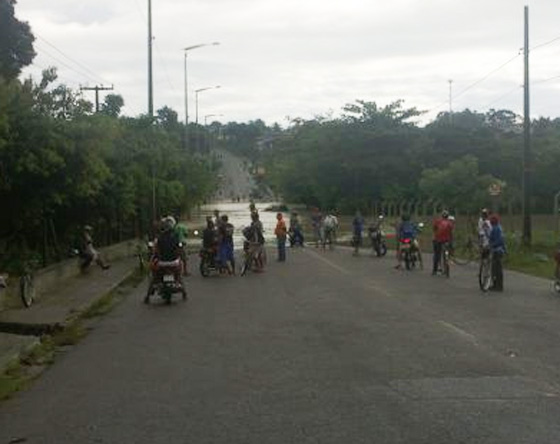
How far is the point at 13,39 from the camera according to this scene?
42.9 metres

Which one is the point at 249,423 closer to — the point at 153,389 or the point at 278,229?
the point at 153,389

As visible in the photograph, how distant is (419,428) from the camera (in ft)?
23.9

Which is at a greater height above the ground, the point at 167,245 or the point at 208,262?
the point at 167,245

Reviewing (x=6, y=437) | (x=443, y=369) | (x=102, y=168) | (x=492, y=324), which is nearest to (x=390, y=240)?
(x=102, y=168)

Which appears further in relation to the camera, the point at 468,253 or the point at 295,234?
the point at 295,234

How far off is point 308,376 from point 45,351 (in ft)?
14.4

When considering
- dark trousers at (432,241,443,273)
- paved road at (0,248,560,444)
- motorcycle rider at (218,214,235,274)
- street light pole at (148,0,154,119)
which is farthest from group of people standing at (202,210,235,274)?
street light pole at (148,0,154,119)

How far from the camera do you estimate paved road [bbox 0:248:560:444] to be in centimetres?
740

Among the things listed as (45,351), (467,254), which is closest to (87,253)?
(45,351)

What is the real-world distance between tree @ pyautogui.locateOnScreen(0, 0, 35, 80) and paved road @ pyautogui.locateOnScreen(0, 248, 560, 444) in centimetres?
2815

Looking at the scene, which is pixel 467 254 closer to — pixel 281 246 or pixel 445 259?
pixel 281 246

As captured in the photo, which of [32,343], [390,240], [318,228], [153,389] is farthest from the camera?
[390,240]

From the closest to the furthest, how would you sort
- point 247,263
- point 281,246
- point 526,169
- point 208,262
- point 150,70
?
point 208,262
point 247,263
point 281,246
point 526,169
point 150,70

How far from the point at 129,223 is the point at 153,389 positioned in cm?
2947
